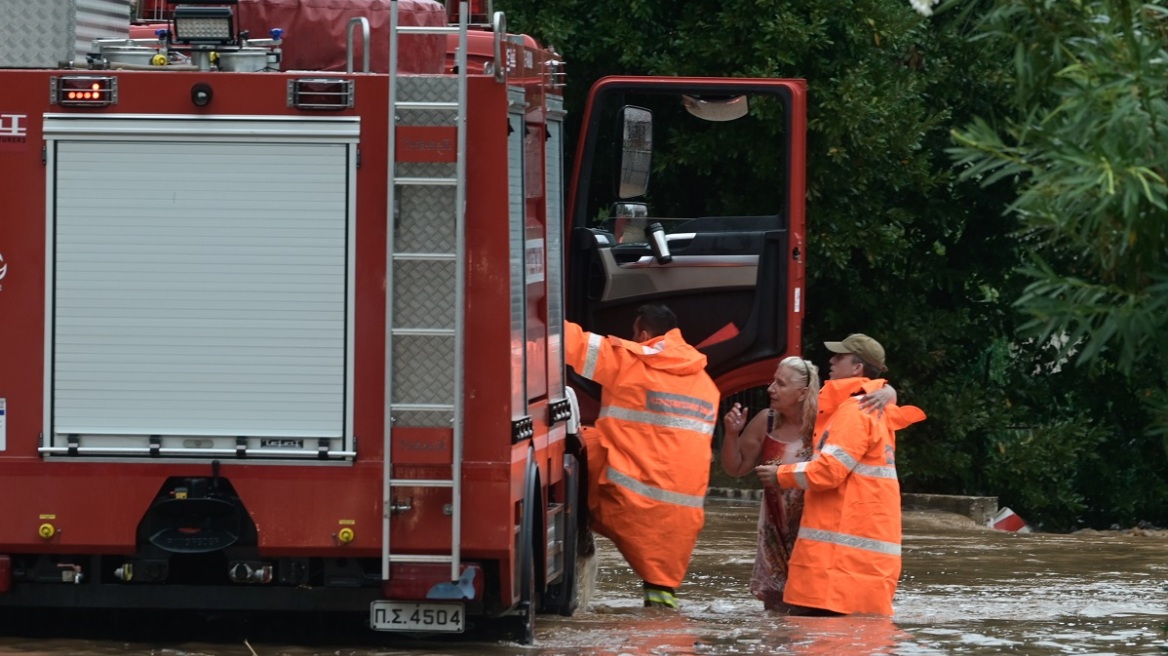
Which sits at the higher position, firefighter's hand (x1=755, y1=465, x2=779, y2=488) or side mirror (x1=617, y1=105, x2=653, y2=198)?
side mirror (x1=617, y1=105, x2=653, y2=198)

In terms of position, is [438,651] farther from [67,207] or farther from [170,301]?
[67,207]

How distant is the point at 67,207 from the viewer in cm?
718

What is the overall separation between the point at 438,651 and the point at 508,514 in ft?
2.97

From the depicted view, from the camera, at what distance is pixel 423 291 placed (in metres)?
7.12

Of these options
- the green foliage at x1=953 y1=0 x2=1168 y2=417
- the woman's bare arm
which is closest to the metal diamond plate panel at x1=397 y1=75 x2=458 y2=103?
the green foliage at x1=953 y1=0 x2=1168 y2=417

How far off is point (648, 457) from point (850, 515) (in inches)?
49.8

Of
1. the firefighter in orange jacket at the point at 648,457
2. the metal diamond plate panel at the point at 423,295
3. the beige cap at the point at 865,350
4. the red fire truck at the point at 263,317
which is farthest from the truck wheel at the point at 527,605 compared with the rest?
the beige cap at the point at 865,350

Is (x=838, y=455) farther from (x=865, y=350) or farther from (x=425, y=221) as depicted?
(x=425, y=221)

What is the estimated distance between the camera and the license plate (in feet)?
24.1

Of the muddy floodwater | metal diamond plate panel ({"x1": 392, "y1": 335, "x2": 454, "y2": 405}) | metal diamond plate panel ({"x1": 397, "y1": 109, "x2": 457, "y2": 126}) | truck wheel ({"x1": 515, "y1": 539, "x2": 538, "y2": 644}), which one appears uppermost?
metal diamond plate panel ({"x1": 397, "y1": 109, "x2": 457, "y2": 126})

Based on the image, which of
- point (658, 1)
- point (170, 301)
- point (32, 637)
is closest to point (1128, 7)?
point (170, 301)

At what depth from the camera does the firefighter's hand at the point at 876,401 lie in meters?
8.62

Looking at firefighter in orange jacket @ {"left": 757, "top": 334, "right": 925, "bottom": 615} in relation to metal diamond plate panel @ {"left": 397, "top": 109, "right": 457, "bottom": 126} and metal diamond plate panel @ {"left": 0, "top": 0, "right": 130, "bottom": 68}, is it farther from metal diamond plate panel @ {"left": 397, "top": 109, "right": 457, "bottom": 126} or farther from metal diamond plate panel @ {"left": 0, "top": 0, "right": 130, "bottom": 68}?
metal diamond plate panel @ {"left": 0, "top": 0, "right": 130, "bottom": 68}

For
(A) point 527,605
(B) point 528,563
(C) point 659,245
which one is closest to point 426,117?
(B) point 528,563
